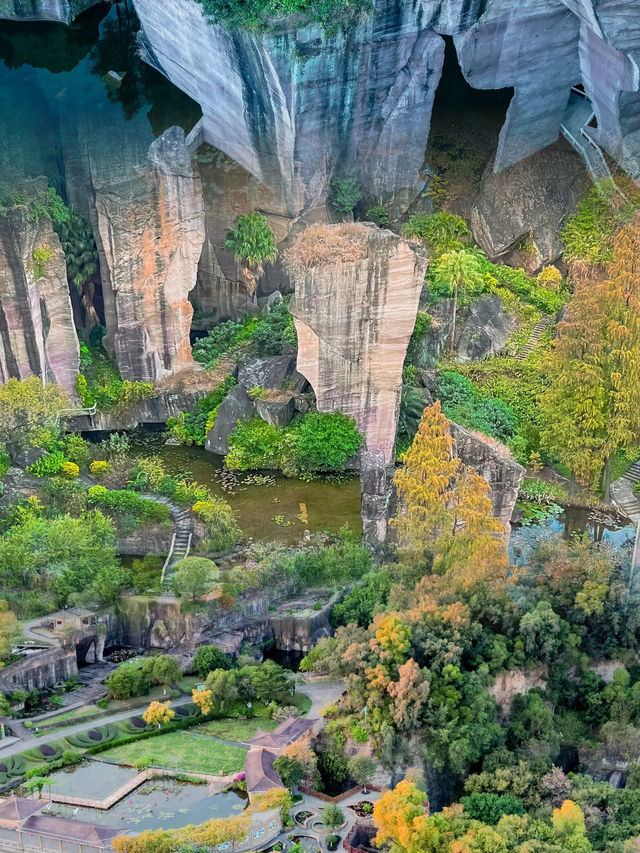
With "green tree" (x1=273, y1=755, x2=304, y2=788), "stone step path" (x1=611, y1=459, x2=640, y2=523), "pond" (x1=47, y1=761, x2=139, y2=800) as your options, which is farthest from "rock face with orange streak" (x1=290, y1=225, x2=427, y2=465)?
"pond" (x1=47, y1=761, x2=139, y2=800)

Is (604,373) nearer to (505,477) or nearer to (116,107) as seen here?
(505,477)

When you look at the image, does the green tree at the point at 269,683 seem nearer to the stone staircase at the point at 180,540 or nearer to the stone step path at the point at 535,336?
the stone staircase at the point at 180,540

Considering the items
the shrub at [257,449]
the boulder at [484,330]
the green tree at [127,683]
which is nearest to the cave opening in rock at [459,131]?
the boulder at [484,330]

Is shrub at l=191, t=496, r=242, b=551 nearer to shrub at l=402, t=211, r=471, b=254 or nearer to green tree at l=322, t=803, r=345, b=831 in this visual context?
green tree at l=322, t=803, r=345, b=831

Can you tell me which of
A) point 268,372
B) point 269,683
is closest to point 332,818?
point 269,683

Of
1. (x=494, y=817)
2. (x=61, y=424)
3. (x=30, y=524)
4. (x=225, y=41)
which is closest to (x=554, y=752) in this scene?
(x=494, y=817)
